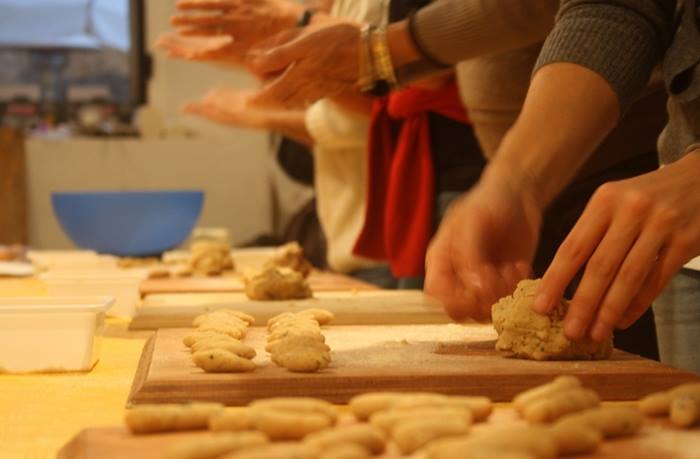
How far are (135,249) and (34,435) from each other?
2.18 meters

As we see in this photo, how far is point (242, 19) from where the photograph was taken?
228 cm

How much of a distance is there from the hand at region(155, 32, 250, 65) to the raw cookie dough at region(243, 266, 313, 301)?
2.54 ft

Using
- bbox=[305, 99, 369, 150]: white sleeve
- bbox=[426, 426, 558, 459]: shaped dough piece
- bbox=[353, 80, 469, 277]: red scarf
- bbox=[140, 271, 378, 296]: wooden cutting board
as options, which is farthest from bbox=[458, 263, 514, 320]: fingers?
bbox=[305, 99, 369, 150]: white sleeve

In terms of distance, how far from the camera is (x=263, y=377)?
95 centimetres

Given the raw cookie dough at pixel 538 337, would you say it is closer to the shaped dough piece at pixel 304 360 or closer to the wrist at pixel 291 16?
the shaped dough piece at pixel 304 360

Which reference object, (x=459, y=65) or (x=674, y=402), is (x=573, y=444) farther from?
(x=459, y=65)

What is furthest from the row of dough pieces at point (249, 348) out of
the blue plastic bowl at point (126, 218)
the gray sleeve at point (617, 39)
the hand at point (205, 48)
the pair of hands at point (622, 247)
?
the blue plastic bowl at point (126, 218)

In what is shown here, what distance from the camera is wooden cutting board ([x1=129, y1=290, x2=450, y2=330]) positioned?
1470mm

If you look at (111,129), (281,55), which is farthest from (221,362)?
(111,129)

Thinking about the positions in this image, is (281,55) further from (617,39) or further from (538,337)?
(538,337)

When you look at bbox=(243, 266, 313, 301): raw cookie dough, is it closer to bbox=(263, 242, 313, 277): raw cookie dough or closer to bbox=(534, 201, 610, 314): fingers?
bbox=(263, 242, 313, 277): raw cookie dough

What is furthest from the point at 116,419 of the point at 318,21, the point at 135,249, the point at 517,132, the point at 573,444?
the point at 135,249

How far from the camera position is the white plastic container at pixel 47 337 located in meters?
1.11

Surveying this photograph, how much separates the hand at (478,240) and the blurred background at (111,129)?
307cm
